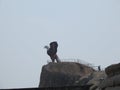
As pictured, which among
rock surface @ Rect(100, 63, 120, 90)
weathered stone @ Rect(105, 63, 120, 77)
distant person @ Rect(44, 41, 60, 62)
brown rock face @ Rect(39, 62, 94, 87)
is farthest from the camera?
distant person @ Rect(44, 41, 60, 62)

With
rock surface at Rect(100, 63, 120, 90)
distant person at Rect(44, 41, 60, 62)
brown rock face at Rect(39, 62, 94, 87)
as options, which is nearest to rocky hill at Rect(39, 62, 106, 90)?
Result: brown rock face at Rect(39, 62, 94, 87)

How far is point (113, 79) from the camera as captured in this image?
11469 millimetres

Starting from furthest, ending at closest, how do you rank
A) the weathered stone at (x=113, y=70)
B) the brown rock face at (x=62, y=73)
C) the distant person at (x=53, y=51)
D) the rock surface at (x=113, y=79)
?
1. the distant person at (x=53, y=51)
2. the brown rock face at (x=62, y=73)
3. the weathered stone at (x=113, y=70)
4. the rock surface at (x=113, y=79)

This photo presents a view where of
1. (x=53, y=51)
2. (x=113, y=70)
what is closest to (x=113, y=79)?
(x=113, y=70)

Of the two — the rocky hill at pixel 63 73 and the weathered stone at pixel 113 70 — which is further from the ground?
the weathered stone at pixel 113 70

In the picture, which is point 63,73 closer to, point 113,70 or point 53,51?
point 53,51

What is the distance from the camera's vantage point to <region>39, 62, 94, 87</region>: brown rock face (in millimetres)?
53500

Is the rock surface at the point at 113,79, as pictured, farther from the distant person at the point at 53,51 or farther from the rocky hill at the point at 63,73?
the distant person at the point at 53,51

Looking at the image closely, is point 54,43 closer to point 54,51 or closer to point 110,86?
point 54,51

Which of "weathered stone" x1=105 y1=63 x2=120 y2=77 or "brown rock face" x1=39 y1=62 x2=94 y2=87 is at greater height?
"weathered stone" x1=105 y1=63 x2=120 y2=77

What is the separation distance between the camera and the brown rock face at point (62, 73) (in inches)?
2106

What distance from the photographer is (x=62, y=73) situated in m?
54.1

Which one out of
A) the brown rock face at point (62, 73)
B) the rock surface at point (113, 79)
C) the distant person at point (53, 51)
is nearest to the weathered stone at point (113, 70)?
the rock surface at point (113, 79)

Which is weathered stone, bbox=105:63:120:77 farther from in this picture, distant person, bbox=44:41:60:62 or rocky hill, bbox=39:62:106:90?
distant person, bbox=44:41:60:62
